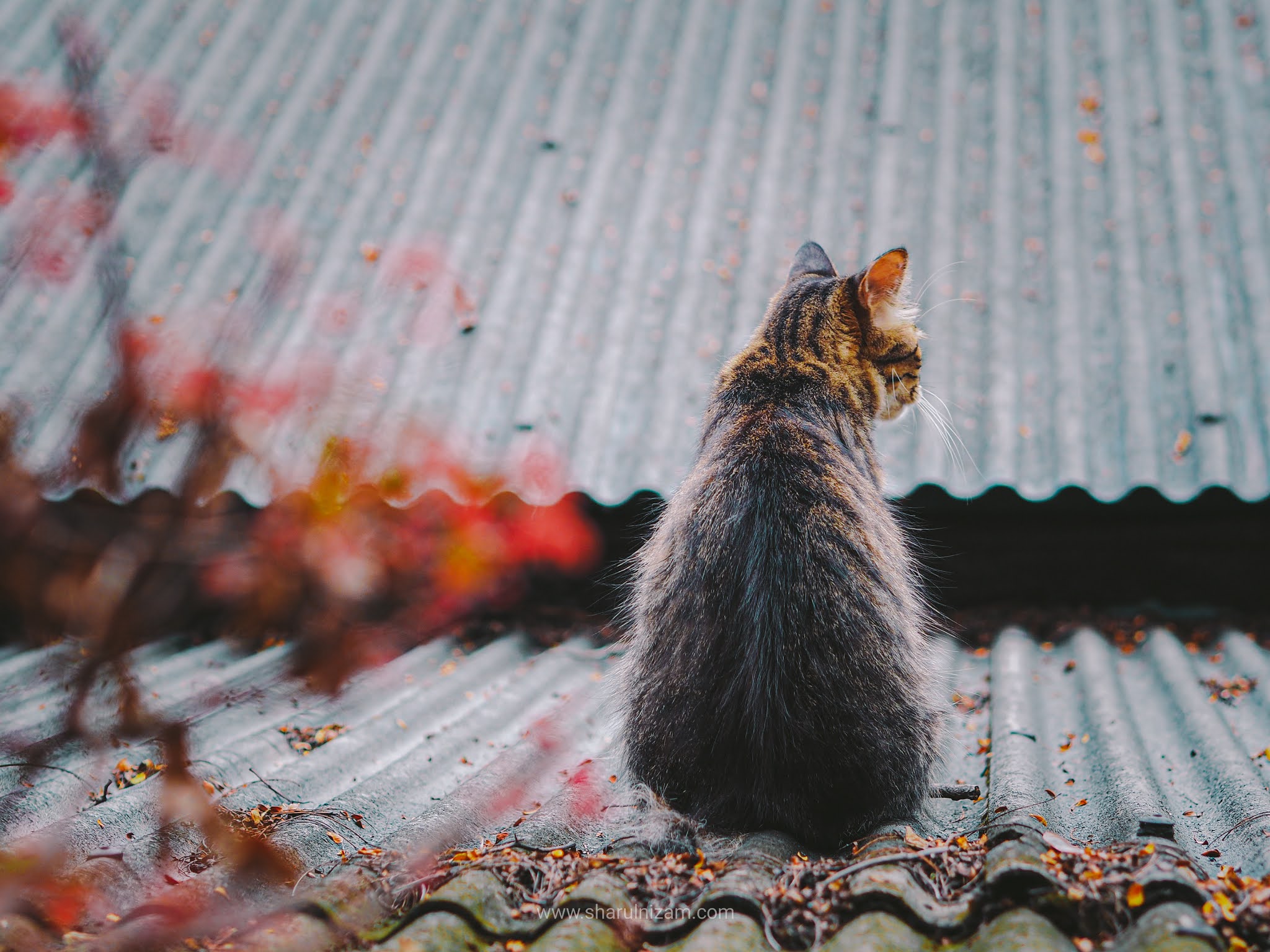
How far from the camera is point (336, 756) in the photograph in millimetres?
2445

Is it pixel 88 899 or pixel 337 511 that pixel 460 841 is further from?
pixel 337 511

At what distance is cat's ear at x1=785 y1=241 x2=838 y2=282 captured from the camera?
3.08m

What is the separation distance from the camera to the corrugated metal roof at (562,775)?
1.53m

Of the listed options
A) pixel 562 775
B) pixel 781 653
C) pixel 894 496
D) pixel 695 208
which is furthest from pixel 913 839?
pixel 695 208

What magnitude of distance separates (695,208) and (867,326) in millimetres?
1782

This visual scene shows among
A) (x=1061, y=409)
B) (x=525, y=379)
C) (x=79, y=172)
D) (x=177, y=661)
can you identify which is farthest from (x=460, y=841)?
(x=79, y=172)

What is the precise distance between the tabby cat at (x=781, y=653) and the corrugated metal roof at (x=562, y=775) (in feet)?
0.49

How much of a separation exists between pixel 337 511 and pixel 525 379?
4.28 feet

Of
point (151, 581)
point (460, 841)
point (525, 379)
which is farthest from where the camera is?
point (525, 379)

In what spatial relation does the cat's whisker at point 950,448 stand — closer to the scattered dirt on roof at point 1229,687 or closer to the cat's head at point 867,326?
the cat's head at point 867,326

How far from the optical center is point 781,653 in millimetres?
1981

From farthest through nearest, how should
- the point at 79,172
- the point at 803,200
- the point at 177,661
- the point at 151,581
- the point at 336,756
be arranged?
the point at 79,172 → the point at 803,200 → the point at 177,661 → the point at 336,756 → the point at 151,581

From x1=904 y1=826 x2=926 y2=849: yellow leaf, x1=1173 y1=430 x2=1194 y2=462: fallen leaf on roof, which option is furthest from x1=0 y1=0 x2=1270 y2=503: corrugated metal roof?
x1=904 y1=826 x2=926 y2=849: yellow leaf

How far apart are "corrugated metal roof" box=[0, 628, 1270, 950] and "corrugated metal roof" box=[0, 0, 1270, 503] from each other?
0.72m
